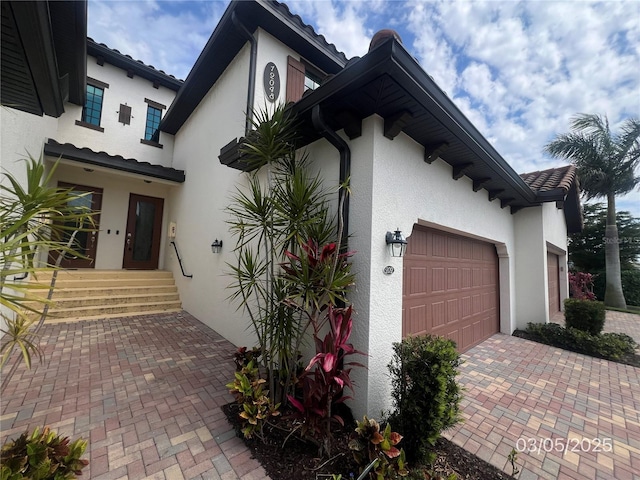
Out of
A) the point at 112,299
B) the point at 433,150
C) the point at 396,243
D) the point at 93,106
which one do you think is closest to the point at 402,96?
the point at 433,150

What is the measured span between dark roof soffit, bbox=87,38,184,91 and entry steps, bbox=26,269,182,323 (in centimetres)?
715

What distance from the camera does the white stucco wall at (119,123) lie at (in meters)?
8.16

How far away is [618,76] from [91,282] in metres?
16.0

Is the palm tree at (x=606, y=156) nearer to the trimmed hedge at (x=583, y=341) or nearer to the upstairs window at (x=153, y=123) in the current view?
the trimmed hedge at (x=583, y=341)

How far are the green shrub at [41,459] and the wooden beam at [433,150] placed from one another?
504 centimetres

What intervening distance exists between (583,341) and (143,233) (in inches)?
523

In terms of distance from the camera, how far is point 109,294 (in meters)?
6.90

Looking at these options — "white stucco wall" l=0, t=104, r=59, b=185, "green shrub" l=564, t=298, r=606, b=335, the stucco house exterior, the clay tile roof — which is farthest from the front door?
"green shrub" l=564, t=298, r=606, b=335

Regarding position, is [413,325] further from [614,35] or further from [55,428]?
[614,35]

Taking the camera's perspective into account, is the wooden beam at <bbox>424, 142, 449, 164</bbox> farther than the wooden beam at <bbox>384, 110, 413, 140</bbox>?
Yes

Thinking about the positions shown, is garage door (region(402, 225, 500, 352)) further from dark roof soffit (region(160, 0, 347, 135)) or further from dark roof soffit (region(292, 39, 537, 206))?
dark roof soffit (region(160, 0, 347, 135))

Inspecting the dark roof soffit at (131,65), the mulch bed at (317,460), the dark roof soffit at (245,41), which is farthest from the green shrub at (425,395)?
the dark roof soffit at (131,65)
